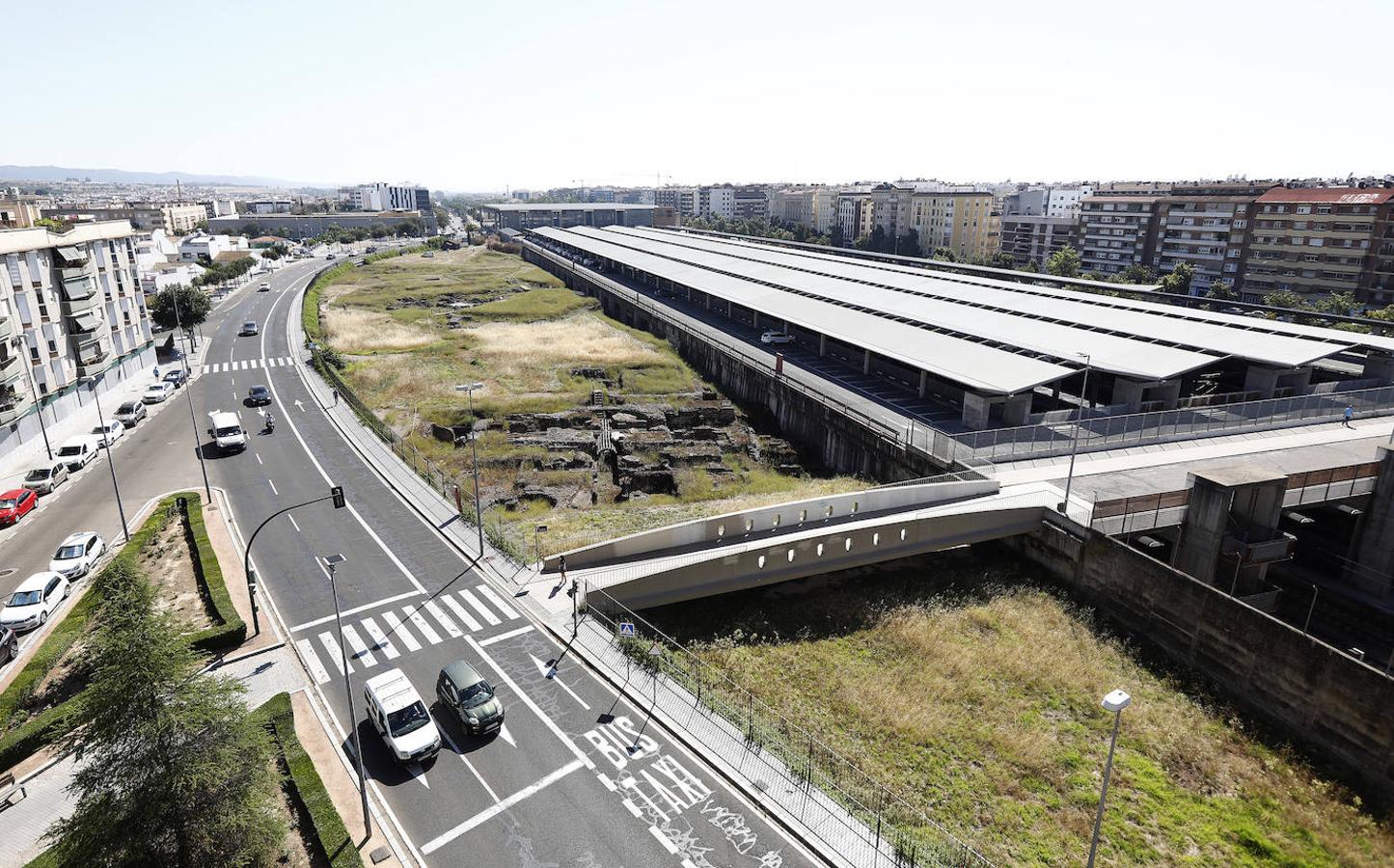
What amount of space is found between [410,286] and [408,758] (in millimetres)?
119342

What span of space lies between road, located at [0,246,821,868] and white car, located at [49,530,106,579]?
2692 mm

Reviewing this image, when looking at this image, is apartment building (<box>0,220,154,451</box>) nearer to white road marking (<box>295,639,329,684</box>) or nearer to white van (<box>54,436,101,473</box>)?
white van (<box>54,436,101,473</box>)

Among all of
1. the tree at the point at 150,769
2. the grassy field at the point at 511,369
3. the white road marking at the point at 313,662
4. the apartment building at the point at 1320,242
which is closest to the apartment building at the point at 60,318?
the grassy field at the point at 511,369

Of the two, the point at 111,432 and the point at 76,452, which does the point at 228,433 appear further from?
the point at 111,432

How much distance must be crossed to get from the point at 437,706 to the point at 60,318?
52755mm

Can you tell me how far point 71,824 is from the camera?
53.3 feet

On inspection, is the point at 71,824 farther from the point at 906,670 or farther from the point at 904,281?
the point at 904,281

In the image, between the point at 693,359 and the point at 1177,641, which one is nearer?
the point at 1177,641

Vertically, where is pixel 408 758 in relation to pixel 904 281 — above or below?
below

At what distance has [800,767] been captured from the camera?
76.5 ft

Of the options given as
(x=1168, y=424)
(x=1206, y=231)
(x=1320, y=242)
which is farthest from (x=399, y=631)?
(x=1206, y=231)

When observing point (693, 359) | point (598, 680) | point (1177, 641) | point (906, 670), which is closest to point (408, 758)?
point (598, 680)

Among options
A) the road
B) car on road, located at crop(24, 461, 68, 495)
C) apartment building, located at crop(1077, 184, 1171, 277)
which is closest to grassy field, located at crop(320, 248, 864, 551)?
the road

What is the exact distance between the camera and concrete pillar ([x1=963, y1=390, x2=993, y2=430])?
155 ft
